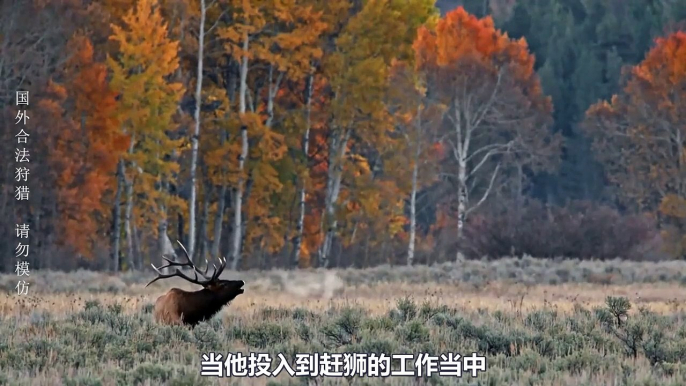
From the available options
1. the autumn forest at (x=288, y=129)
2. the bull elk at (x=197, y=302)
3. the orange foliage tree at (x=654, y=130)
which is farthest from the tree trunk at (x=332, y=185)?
the bull elk at (x=197, y=302)

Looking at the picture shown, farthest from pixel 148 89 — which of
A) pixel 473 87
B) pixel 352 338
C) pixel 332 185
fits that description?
pixel 352 338

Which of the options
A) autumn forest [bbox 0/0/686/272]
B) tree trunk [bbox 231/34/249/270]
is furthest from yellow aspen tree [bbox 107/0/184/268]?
tree trunk [bbox 231/34/249/270]

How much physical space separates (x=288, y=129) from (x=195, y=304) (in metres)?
20.9

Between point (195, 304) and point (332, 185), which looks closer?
point (195, 304)

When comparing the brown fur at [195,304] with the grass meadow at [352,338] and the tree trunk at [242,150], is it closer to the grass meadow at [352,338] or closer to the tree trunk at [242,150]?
the grass meadow at [352,338]

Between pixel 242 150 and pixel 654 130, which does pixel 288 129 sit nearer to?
pixel 242 150

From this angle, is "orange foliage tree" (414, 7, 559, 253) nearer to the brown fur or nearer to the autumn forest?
the autumn forest

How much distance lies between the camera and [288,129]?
111 feet

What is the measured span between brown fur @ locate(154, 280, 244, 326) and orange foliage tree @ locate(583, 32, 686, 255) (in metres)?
29.1

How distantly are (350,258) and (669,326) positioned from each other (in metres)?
27.7

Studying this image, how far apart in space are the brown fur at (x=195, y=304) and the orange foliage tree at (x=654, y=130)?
1145 inches

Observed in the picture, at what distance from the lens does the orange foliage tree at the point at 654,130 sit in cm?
4069

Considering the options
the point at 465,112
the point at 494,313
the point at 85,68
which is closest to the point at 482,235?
the point at 465,112

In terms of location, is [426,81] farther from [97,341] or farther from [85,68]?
[97,341]
